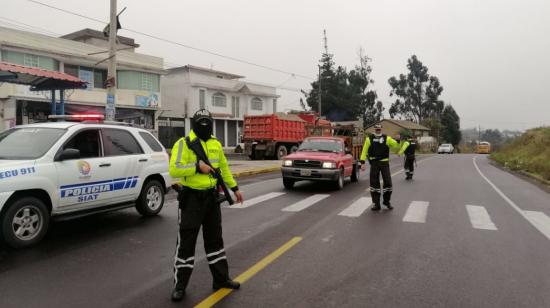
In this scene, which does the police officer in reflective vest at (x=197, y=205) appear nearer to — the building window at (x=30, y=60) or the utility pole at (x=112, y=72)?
the utility pole at (x=112, y=72)

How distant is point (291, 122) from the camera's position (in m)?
29.7

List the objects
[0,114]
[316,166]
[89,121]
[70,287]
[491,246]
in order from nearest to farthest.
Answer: [70,287] < [491,246] < [89,121] < [316,166] < [0,114]

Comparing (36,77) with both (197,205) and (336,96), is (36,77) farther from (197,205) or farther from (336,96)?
(336,96)

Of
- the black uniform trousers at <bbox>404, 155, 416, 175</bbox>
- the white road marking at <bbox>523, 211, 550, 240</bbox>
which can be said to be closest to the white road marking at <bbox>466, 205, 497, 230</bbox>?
the white road marking at <bbox>523, 211, 550, 240</bbox>

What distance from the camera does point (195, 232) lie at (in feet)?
14.7

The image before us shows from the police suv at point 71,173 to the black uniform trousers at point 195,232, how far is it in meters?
2.82

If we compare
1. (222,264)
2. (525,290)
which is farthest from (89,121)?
(525,290)

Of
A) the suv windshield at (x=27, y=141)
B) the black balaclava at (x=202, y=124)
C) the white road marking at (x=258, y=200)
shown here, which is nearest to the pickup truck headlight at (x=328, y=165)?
the white road marking at (x=258, y=200)

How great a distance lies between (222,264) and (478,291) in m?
2.69

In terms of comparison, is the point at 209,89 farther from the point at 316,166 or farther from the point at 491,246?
the point at 491,246

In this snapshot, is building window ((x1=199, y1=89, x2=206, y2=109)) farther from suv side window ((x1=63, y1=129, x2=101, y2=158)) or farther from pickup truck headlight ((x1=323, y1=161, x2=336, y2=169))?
suv side window ((x1=63, y1=129, x2=101, y2=158))

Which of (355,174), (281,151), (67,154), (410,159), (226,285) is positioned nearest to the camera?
(226,285)

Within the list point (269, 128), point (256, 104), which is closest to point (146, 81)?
point (269, 128)

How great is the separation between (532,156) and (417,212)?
24505 millimetres
